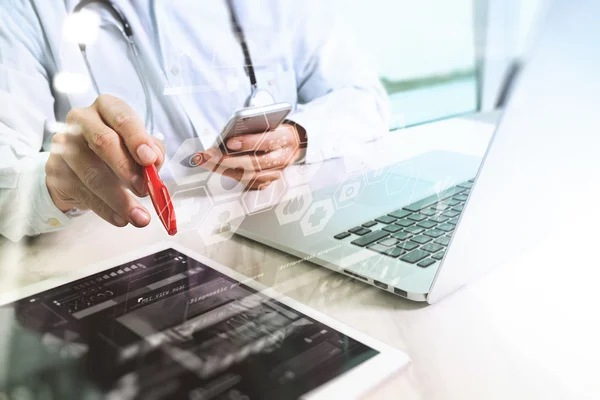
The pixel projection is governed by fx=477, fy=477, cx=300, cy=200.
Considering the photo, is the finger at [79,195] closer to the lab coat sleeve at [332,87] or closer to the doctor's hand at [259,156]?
the doctor's hand at [259,156]

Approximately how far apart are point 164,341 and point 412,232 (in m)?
0.28

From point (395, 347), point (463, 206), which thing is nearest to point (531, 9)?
point (463, 206)

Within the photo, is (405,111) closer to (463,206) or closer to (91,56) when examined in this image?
(463,206)

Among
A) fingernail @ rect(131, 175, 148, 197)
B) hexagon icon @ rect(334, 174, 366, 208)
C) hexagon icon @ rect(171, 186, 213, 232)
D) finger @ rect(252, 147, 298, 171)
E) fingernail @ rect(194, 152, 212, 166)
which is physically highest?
fingernail @ rect(194, 152, 212, 166)

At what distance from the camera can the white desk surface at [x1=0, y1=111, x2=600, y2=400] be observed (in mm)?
361

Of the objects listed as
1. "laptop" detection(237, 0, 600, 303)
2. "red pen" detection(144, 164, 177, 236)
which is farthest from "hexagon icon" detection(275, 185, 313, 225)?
"red pen" detection(144, 164, 177, 236)

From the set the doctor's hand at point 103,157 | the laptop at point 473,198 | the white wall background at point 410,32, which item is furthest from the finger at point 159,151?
the white wall background at point 410,32

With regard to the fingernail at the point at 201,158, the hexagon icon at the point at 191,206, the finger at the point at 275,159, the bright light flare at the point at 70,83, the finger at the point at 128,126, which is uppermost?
the bright light flare at the point at 70,83

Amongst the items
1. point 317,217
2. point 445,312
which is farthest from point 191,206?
point 445,312

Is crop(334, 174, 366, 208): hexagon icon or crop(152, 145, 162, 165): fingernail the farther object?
crop(334, 174, 366, 208): hexagon icon

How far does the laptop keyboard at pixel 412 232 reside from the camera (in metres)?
0.47

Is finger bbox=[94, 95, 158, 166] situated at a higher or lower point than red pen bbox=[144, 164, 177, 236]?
higher

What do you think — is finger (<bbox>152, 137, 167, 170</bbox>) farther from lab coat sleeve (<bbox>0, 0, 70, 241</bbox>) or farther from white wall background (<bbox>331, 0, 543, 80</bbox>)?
white wall background (<bbox>331, 0, 543, 80</bbox>)

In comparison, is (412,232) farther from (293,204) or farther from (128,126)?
(128,126)
